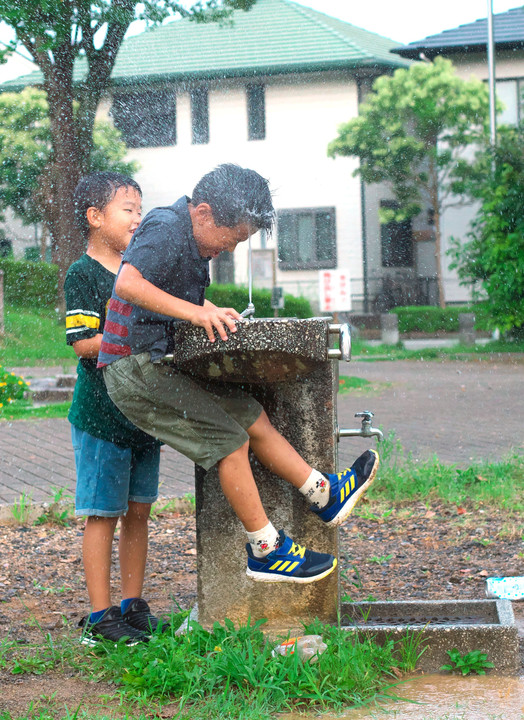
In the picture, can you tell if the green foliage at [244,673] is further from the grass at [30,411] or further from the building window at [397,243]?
the building window at [397,243]

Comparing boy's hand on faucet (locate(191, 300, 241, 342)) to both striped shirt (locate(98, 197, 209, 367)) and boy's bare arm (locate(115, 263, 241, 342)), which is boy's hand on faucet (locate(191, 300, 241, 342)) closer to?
boy's bare arm (locate(115, 263, 241, 342))

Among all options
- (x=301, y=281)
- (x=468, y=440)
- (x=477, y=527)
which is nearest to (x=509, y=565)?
(x=477, y=527)

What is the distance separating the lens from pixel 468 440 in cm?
695

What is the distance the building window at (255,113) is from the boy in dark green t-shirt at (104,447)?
2232 cm

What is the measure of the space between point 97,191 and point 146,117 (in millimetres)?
26295

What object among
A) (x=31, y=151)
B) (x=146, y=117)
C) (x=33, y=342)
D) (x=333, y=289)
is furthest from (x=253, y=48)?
(x=333, y=289)

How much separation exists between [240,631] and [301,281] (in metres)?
21.5

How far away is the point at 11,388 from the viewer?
9.52 metres

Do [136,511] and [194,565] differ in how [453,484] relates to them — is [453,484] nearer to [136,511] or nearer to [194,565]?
[194,565]

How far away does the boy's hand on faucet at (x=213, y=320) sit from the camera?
2332mm

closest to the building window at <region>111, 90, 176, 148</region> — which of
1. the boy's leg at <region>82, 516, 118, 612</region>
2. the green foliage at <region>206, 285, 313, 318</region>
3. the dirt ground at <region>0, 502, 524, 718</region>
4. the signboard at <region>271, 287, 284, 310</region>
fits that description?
the green foliage at <region>206, 285, 313, 318</region>

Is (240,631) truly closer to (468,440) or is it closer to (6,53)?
(468,440)

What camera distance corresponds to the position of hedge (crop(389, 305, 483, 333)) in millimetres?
20609

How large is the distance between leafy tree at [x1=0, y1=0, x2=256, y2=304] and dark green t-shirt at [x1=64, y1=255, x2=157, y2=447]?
945 centimetres
